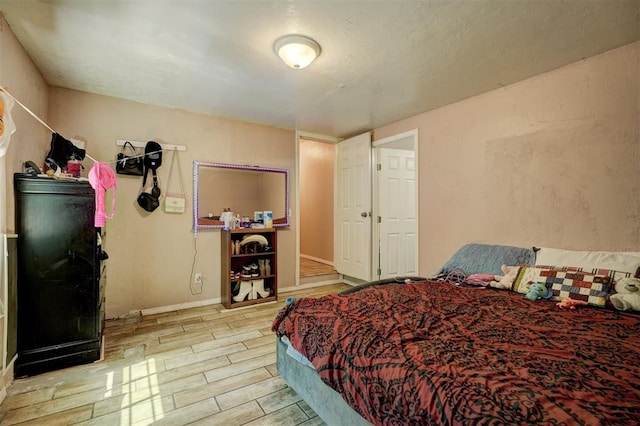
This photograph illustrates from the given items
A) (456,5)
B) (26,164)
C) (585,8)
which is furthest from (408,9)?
(26,164)

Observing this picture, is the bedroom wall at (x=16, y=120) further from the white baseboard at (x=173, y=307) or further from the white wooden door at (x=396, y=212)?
the white wooden door at (x=396, y=212)

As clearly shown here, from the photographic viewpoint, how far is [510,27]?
1884 millimetres

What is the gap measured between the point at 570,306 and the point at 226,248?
3.28 m

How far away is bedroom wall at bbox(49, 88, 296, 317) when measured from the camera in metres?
2.99

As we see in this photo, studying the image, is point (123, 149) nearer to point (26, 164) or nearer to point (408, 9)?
point (26, 164)

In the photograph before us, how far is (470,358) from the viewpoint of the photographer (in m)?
1.10

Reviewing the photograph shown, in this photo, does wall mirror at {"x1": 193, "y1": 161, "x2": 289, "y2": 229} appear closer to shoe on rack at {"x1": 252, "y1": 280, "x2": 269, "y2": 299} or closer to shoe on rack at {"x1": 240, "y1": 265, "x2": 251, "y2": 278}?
shoe on rack at {"x1": 240, "y1": 265, "x2": 251, "y2": 278}

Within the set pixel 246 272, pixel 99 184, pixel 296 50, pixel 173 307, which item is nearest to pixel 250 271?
pixel 246 272

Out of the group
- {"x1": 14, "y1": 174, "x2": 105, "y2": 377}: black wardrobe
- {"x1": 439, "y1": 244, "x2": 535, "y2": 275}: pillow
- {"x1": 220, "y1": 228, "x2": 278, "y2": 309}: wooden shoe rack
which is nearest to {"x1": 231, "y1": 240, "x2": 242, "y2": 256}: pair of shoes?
{"x1": 220, "y1": 228, "x2": 278, "y2": 309}: wooden shoe rack

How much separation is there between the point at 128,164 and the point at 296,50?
225 centimetres

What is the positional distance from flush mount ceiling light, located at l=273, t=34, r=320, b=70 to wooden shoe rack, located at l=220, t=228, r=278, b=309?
2078 millimetres

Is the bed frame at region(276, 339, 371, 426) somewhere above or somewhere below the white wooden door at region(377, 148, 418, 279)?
below

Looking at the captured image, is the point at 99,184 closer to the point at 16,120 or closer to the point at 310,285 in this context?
the point at 16,120

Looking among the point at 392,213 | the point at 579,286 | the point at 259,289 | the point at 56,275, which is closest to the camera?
the point at 579,286
